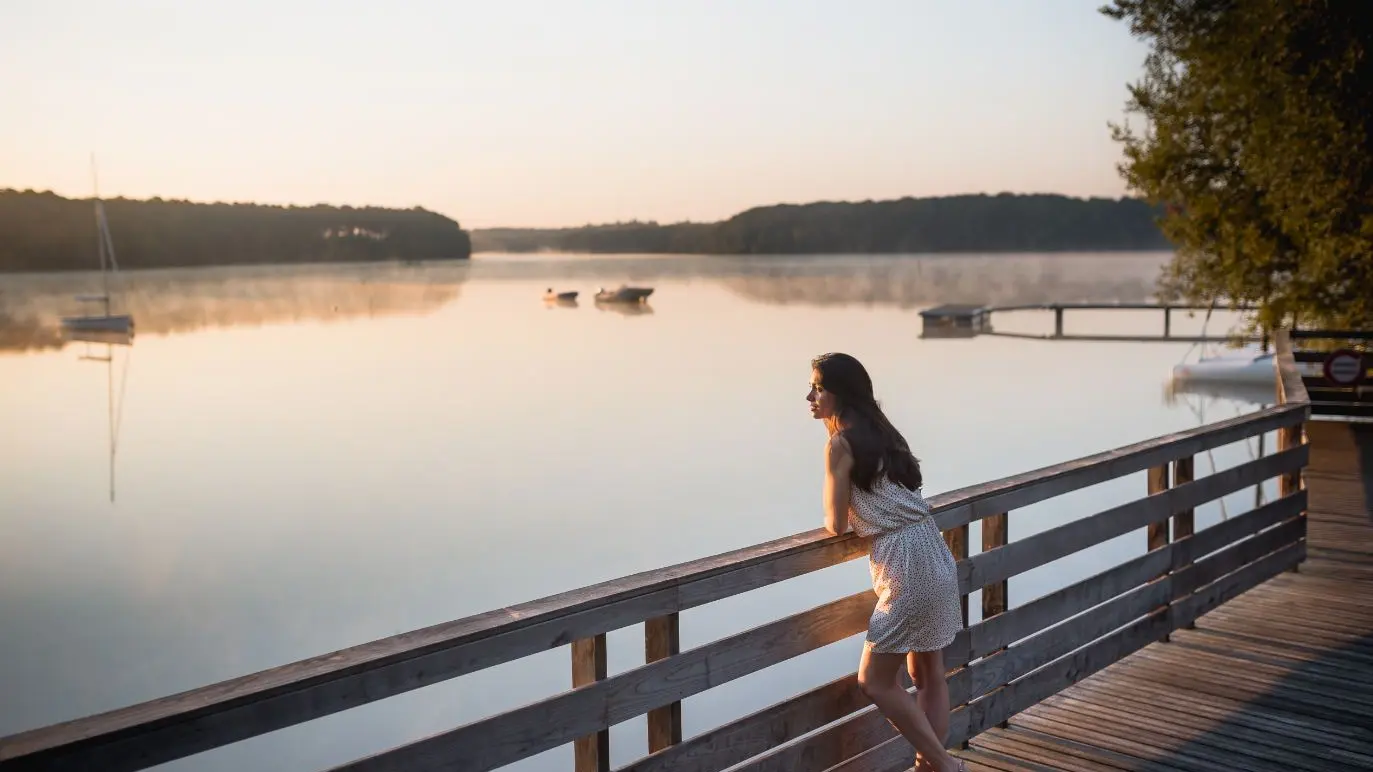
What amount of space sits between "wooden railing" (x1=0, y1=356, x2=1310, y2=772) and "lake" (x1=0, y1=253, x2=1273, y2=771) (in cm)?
524

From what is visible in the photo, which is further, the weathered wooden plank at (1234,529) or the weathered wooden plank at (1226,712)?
the weathered wooden plank at (1234,529)

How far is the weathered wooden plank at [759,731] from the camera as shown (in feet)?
11.1

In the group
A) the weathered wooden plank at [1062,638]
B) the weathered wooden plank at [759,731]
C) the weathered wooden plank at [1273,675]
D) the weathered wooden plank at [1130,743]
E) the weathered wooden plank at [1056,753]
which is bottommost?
the weathered wooden plank at [1273,675]

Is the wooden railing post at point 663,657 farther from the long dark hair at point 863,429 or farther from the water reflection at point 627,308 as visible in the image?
the water reflection at point 627,308

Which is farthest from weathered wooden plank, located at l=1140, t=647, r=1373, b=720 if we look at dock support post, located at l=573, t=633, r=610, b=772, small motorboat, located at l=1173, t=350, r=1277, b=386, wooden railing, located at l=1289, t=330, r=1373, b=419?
small motorboat, located at l=1173, t=350, r=1277, b=386

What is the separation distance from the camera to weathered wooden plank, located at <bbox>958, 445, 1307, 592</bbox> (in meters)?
4.46

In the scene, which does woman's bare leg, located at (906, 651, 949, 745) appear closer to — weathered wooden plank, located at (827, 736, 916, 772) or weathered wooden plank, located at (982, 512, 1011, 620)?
weathered wooden plank, located at (827, 736, 916, 772)

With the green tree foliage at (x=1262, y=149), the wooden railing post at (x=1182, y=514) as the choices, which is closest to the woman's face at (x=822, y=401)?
the wooden railing post at (x=1182, y=514)

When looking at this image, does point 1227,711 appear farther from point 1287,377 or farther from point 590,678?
point 1287,377

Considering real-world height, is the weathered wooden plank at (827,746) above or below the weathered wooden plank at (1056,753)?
above

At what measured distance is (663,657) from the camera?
3342 millimetres

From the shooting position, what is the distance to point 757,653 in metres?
3.60

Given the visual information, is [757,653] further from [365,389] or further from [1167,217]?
[365,389]

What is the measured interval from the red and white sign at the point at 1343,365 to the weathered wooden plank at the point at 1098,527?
823 centimetres
